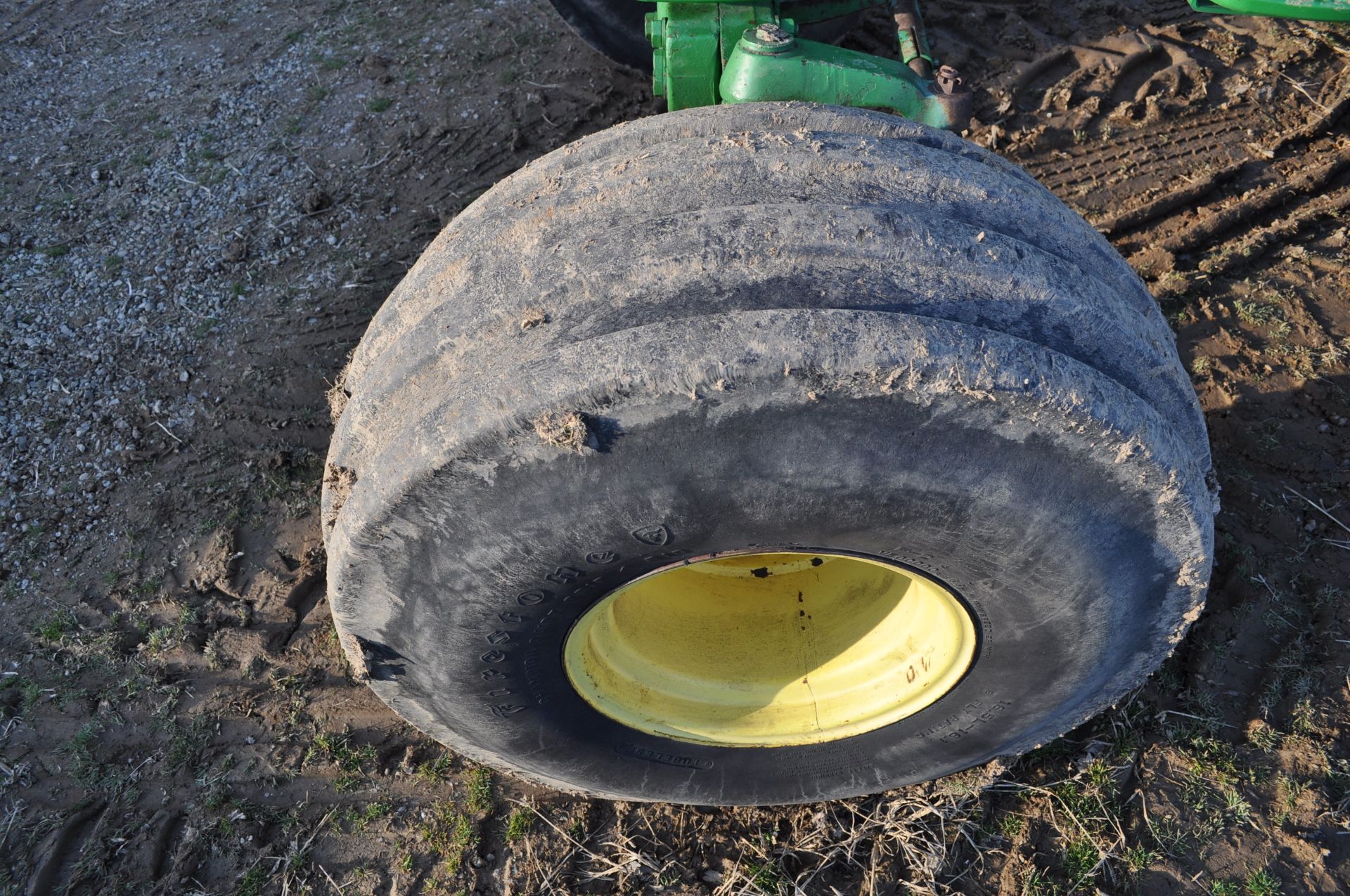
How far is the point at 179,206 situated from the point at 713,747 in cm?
420

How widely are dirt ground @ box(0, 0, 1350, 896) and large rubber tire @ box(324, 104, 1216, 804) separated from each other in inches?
27.2

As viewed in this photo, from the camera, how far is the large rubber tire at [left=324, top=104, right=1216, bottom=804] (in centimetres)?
165

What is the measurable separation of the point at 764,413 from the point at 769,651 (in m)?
1.17

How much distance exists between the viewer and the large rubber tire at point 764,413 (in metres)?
1.65

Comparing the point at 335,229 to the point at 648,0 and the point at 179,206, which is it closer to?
the point at 179,206

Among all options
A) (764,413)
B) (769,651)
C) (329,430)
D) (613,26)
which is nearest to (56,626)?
(329,430)

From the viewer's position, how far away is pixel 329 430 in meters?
3.73

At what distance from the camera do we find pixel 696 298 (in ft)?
5.81

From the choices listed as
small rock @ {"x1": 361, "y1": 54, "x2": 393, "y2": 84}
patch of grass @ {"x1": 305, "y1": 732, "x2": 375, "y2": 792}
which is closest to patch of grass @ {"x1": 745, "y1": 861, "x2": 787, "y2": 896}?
patch of grass @ {"x1": 305, "y1": 732, "x2": 375, "y2": 792}

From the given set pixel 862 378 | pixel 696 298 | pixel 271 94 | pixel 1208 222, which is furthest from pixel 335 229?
pixel 1208 222

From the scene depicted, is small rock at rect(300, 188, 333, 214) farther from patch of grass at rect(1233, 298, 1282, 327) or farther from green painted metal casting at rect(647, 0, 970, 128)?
patch of grass at rect(1233, 298, 1282, 327)

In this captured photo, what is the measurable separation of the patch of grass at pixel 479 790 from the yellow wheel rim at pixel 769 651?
2.49ft

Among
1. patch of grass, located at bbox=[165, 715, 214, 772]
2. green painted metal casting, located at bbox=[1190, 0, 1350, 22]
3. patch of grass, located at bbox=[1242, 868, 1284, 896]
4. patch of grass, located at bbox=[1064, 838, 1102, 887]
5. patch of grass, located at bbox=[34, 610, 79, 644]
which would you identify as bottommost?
patch of grass, located at bbox=[1242, 868, 1284, 896]

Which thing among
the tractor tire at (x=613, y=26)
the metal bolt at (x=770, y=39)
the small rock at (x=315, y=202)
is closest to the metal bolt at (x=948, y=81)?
the metal bolt at (x=770, y=39)
